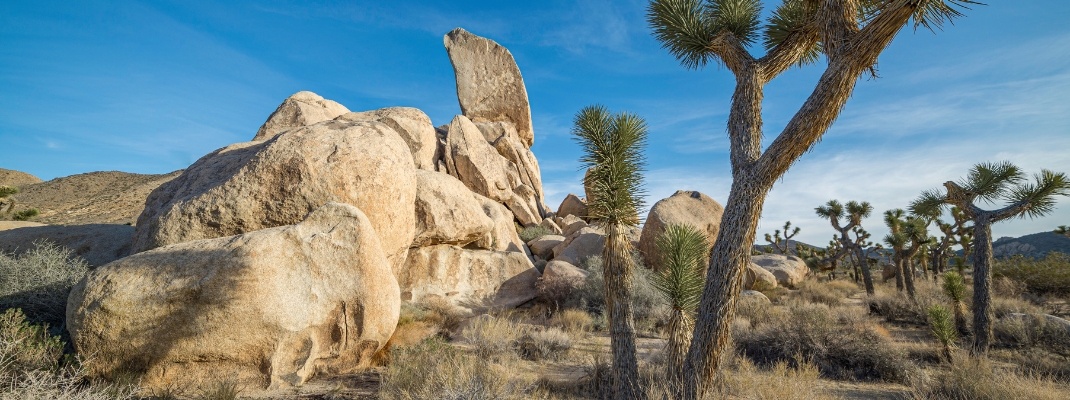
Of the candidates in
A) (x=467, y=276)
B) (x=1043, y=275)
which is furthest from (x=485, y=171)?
(x=1043, y=275)

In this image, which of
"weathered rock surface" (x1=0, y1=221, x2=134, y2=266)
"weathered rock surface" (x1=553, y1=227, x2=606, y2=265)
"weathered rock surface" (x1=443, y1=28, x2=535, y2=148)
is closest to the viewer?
"weathered rock surface" (x1=0, y1=221, x2=134, y2=266)

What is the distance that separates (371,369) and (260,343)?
59.1 inches

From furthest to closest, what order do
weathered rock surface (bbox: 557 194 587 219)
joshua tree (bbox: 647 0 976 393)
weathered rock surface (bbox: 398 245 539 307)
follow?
1. weathered rock surface (bbox: 557 194 587 219)
2. weathered rock surface (bbox: 398 245 539 307)
3. joshua tree (bbox: 647 0 976 393)

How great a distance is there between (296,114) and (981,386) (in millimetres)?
18123

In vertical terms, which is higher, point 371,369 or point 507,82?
point 507,82

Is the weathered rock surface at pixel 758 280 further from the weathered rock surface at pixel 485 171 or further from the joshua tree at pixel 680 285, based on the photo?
the joshua tree at pixel 680 285

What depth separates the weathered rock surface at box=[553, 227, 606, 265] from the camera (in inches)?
600

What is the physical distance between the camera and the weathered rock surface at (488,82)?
28.4 meters

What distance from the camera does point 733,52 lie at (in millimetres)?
5289

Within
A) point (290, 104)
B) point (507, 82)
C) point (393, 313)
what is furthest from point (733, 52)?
point (507, 82)

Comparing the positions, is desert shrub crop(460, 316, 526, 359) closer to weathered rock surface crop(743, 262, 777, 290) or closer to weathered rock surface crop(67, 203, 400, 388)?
weathered rock surface crop(67, 203, 400, 388)

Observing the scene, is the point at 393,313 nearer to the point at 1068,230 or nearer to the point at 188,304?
the point at 188,304

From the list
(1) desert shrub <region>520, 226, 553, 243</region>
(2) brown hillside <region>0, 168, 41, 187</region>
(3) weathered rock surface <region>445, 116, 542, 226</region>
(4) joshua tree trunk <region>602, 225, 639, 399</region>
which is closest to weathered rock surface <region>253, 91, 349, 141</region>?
(3) weathered rock surface <region>445, 116, 542, 226</region>

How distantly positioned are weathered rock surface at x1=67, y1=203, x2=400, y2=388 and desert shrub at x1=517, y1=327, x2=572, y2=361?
2.66 metres
